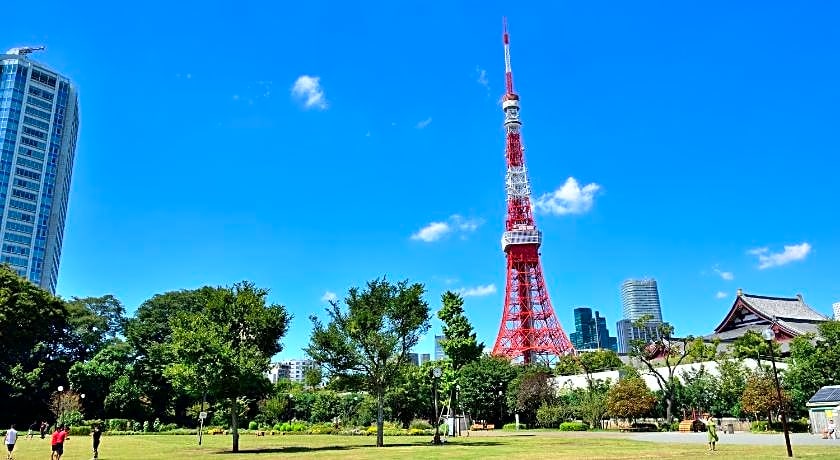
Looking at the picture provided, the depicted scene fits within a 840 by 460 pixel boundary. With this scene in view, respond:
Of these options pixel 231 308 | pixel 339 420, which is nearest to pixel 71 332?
pixel 339 420

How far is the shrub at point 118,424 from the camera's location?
171 feet

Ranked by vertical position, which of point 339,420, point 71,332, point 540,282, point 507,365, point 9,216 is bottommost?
point 339,420

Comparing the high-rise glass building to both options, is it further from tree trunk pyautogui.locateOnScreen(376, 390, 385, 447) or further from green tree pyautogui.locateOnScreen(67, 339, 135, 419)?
tree trunk pyautogui.locateOnScreen(376, 390, 385, 447)

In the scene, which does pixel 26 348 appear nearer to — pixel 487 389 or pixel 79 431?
pixel 79 431

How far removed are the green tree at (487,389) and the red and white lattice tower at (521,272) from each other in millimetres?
19603

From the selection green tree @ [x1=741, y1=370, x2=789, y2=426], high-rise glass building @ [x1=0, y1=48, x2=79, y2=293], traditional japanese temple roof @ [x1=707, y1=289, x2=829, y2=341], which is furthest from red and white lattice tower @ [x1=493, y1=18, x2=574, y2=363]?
Result: high-rise glass building @ [x1=0, y1=48, x2=79, y2=293]

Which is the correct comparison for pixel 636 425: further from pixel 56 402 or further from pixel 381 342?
pixel 56 402

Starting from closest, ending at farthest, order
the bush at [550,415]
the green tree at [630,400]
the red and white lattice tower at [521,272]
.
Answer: the green tree at [630,400] < the bush at [550,415] < the red and white lattice tower at [521,272]

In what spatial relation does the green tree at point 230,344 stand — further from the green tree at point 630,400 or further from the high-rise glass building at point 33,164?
the high-rise glass building at point 33,164

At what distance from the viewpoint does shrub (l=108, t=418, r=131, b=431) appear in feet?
171

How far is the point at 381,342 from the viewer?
31328mm

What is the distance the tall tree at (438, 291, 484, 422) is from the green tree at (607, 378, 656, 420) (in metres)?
13.0

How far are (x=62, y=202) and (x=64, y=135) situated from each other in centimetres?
1446

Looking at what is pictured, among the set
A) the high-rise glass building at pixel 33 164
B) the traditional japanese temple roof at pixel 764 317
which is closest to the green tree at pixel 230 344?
the traditional japanese temple roof at pixel 764 317
